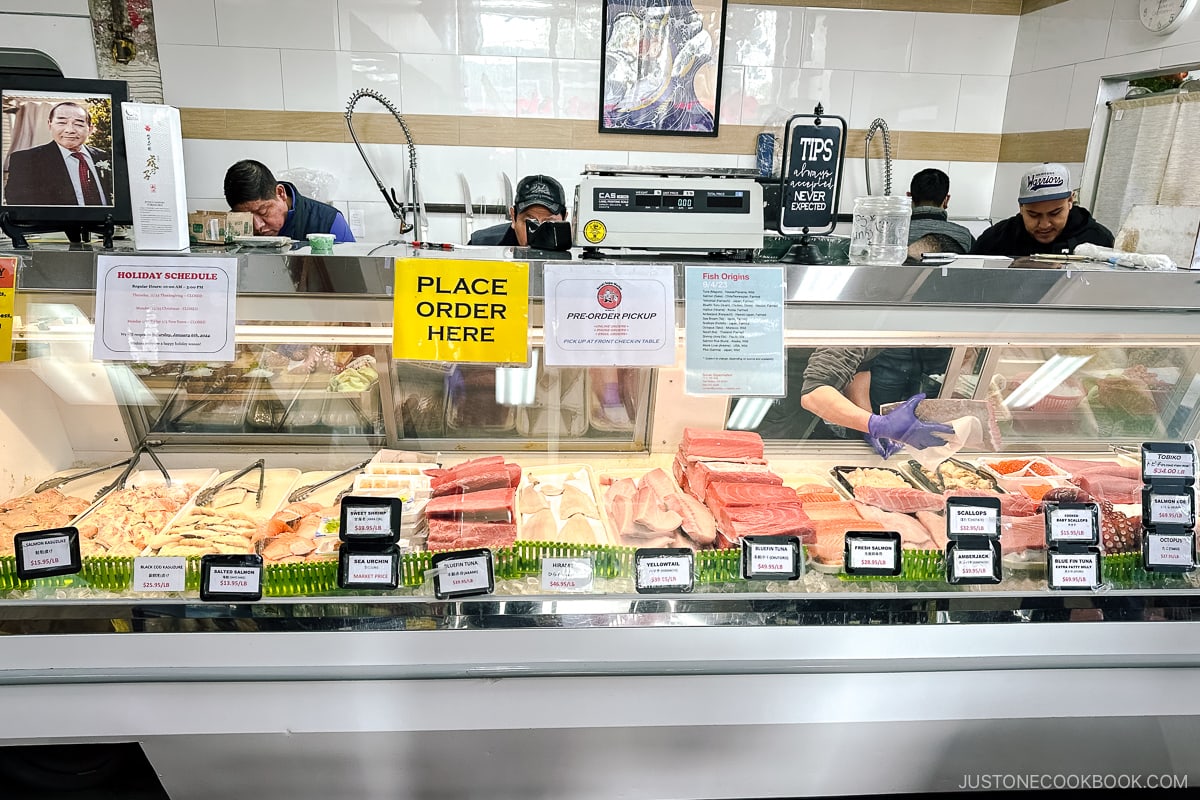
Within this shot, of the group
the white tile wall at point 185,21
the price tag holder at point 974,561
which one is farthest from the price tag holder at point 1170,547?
the white tile wall at point 185,21

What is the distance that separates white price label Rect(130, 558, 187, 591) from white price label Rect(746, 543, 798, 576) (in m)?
1.18

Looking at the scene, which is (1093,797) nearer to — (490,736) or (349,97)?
(490,736)

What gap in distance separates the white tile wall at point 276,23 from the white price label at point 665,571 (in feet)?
14.5

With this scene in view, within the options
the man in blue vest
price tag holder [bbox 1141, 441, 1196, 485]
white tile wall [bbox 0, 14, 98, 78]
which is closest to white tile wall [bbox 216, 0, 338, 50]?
white tile wall [bbox 0, 14, 98, 78]

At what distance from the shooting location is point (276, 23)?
176 inches

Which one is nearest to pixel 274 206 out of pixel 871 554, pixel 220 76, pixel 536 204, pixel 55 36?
pixel 220 76

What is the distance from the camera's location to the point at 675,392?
6.87 feet

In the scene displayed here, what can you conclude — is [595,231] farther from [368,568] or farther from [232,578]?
[232,578]

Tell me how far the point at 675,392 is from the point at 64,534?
58.7 inches

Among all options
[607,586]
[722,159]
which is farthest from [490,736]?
[722,159]

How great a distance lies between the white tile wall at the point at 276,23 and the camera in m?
4.43

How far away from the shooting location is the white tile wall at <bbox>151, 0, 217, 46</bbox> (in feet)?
14.5

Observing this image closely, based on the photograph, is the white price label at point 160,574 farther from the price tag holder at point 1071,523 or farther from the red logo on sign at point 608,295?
the price tag holder at point 1071,523

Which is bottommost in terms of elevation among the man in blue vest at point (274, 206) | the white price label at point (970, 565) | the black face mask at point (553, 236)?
the white price label at point (970, 565)
